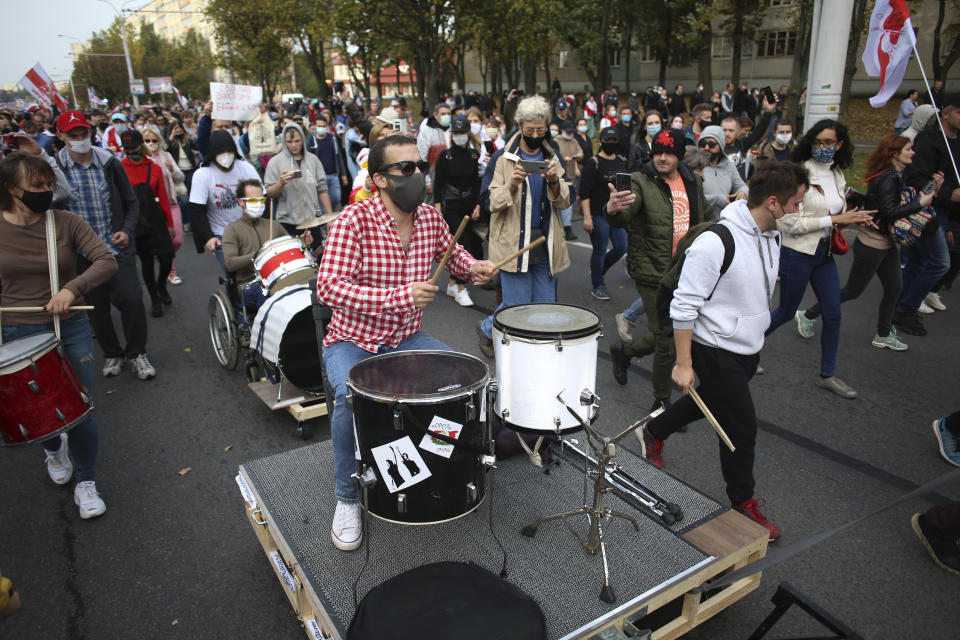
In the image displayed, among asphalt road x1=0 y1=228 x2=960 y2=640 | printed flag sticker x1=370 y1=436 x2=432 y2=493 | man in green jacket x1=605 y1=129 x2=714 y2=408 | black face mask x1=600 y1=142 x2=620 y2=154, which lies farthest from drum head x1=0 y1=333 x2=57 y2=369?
black face mask x1=600 y1=142 x2=620 y2=154

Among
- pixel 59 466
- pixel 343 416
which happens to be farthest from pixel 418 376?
pixel 59 466

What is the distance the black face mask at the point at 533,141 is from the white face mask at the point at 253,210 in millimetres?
2494

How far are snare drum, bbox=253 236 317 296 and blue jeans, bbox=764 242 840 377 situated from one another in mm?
3681

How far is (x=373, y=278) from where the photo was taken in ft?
10.1

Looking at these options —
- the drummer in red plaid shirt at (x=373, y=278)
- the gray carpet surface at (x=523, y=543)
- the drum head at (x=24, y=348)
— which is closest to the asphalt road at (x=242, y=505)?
the gray carpet surface at (x=523, y=543)

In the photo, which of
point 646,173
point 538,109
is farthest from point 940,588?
point 538,109

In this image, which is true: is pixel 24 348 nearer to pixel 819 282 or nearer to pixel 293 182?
pixel 293 182

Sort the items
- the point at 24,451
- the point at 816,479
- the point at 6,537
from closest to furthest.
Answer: the point at 6,537
the point at 816,479
the point at 24,451

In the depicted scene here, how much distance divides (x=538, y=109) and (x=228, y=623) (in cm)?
392

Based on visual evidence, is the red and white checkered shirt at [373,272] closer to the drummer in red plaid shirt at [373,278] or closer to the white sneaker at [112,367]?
the drummer in red plaid shirt at [373,278]

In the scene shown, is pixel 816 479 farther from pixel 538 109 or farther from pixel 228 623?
pixel 228 623

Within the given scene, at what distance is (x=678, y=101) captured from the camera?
71.6ft

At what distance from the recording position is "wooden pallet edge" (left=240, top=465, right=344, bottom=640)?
2576 millimetres

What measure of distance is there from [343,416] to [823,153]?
165 inches
